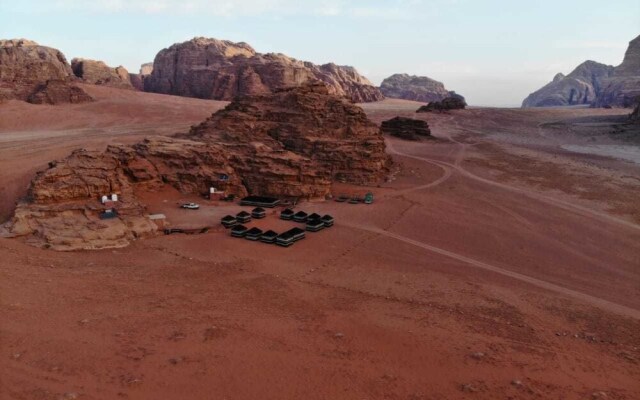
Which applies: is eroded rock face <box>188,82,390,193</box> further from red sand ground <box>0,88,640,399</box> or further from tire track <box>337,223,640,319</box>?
tire track <box>337,223,640,319</box>

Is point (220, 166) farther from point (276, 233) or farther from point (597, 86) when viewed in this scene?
point (597, 86)

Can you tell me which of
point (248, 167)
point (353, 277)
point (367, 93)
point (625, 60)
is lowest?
point (353, 277)

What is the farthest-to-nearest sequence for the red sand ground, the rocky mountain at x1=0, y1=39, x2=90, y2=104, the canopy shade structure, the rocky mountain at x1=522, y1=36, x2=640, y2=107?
1. the rocky mountain at x1=522, y1=36, x2=640, y2=107
2. the rocky mountain at x1=0, y1=39, x2=90, y2=104
3. the canopy shade structure
4. the red sand ground

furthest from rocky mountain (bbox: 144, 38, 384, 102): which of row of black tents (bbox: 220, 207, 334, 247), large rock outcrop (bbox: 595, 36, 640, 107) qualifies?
large rock outcrop (bbox: 595, 36, 640, 107)

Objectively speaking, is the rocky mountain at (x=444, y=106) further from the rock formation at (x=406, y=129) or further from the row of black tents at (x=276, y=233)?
the row of black tents at (x=276, y=233)

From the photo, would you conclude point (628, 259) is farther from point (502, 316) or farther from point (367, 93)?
point (367, 93)

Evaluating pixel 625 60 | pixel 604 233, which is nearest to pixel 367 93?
pixel 625 60
